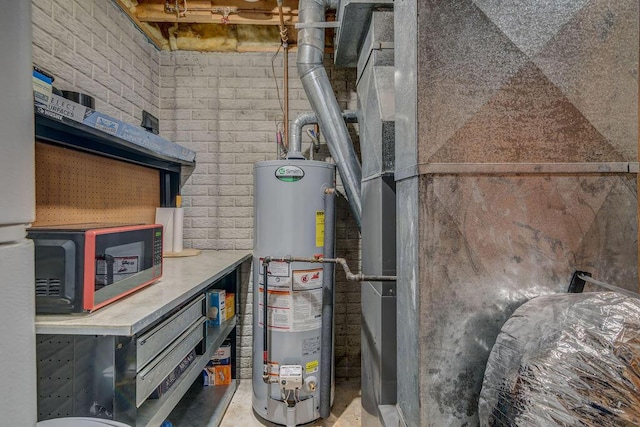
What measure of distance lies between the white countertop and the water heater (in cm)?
35

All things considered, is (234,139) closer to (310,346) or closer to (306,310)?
(306,310)

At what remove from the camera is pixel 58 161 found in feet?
5.06

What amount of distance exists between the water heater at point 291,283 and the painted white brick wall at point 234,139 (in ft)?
2.00

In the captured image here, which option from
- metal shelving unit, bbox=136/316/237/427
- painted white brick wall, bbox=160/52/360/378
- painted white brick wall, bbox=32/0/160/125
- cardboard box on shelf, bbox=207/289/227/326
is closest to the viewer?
metal shelving unit, bbox=136/316/237/427

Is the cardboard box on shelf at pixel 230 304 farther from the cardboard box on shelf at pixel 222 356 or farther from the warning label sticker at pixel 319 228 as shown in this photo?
the warning label sticker at pixel 319 228

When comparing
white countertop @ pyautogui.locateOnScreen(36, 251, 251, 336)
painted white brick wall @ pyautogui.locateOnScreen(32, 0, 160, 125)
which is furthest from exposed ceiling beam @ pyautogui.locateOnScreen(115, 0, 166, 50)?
white countertop @ pyautogui.locateOnScreen(36, 251, 251, 336)

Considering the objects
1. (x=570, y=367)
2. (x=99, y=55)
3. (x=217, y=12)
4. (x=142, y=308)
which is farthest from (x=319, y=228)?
(x=217, y=12)

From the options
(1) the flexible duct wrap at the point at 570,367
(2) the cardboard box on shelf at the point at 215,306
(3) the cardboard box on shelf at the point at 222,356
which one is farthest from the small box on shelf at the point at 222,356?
(1) the flexible duct wrap at the point at 570,367

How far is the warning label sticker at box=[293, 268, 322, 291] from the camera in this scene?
1.98m

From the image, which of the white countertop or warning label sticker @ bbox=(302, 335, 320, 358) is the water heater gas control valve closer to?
warning label sticker @ bbox=(302, 335, 320, 358)

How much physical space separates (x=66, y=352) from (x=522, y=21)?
6.46 feet

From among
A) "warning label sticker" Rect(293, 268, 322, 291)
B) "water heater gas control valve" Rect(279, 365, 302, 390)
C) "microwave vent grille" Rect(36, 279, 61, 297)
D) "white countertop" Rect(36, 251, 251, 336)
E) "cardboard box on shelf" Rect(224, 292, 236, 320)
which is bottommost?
"water heater gas control valve" Rect(279, 365, 302, 390)

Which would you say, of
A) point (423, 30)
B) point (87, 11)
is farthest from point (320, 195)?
point (87, 11)

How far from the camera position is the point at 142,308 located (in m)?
1.20
